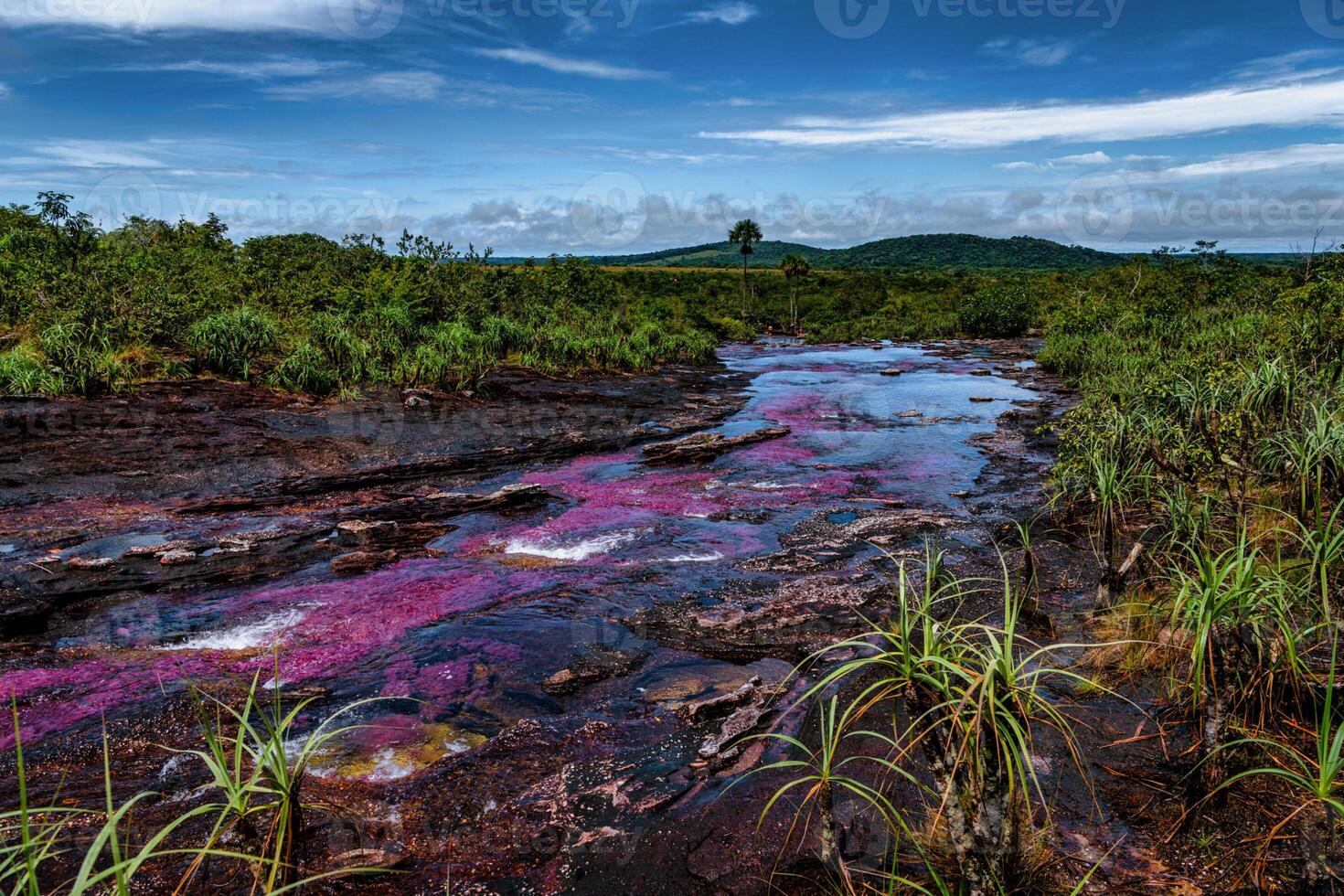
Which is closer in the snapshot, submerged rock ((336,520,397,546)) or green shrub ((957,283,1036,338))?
submerged rock ((336,520,397,546))

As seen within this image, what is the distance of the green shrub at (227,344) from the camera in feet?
54.2

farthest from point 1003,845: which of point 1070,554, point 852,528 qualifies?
point 852,528

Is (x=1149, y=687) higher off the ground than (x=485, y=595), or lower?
higher

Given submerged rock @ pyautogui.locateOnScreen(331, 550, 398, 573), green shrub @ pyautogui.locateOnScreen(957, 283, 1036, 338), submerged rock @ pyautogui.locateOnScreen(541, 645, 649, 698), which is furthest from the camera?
green shrub @ pyautogui.locateOnScreen(957, 283, 1036, 338)

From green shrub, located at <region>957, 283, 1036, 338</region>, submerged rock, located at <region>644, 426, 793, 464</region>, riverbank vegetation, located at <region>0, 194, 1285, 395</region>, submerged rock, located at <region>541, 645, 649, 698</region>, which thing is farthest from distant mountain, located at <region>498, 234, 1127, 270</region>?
submerged rock, located at <region>541, 645, 649, 698</region>

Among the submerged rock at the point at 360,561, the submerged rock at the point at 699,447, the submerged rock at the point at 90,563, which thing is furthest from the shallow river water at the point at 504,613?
the submerged rock at the point at 699,447

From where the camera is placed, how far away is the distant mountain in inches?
5876


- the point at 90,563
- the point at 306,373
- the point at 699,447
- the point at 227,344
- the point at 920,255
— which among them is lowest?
the point at 699,447

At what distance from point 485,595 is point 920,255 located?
601 ft

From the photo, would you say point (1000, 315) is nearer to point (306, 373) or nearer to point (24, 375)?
point (306, 373)

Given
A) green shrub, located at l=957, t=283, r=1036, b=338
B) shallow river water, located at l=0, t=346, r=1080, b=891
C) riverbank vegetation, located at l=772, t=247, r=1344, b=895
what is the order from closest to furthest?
riverbank vegetation, located at l=772, t=247, r=1344, b=895, shallow river water, located at l=0, t=346, r=1080, b=891, green shrub, located at l=957, t=283, r=1036, b=338

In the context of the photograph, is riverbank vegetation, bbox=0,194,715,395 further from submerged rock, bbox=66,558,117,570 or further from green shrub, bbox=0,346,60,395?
submerged rock, bbox=66,558,117,570

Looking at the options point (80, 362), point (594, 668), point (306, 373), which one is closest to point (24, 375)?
point (80, 362)

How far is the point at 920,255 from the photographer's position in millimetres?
172875
